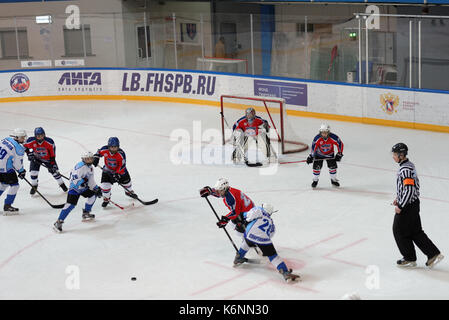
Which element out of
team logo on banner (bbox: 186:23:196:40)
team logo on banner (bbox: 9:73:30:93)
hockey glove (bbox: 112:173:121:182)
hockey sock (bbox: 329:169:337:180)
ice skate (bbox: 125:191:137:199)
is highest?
team logo on banner (bbox: 186:23:196:40)

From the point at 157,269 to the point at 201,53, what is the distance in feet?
40.7

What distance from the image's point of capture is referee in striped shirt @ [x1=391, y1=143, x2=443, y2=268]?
8.03 m

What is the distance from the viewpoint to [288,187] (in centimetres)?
1209

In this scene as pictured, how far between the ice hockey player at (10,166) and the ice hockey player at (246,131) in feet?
14.1

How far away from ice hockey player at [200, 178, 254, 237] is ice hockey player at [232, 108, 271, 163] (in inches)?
195

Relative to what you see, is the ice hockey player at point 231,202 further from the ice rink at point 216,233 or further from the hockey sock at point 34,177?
the hockey sock at point 34,177

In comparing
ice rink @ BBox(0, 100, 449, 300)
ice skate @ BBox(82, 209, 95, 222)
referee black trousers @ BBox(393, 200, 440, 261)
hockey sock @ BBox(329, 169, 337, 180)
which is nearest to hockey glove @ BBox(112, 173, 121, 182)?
ice rink @ BBox(0, 100, 449, 300)

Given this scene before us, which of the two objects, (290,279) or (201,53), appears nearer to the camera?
(290,279)

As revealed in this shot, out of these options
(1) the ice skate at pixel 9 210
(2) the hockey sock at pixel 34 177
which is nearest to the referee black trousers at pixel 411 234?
(1) the ice skate at pixel 9 210

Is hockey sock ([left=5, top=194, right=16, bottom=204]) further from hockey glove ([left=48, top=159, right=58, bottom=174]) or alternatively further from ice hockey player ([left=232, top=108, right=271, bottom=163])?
ice hockey player ([left=232, top=108, right=271, bottom=163])

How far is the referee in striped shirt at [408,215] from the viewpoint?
803 cm

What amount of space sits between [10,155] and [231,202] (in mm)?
4129

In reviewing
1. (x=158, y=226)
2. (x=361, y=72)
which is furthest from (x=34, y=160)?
(x=361, y=72)

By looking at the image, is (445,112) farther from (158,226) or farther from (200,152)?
(158,226)
